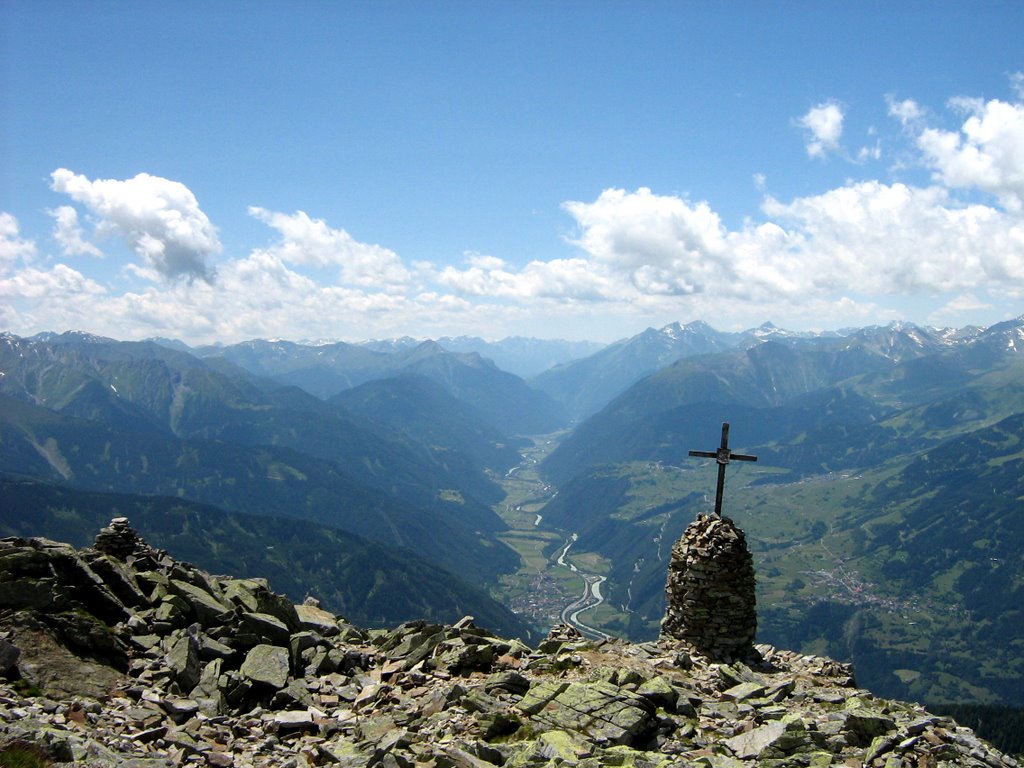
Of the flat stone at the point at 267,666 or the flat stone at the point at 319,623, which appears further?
the flat stone at the point at 319,623

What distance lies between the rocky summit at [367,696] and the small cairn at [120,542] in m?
1.22

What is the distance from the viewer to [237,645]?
907 inches

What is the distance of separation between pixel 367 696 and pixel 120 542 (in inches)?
590

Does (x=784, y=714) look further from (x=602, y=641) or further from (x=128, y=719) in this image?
(x=128, y=719)

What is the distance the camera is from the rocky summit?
15.8 m

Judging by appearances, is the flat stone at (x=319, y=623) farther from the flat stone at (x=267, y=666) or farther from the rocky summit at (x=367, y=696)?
the flat stone at (x=267, y=666)

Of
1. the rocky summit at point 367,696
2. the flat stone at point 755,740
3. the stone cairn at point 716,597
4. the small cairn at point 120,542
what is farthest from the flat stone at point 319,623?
the flat stone at point 755,740

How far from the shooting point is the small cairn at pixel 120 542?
2756cm

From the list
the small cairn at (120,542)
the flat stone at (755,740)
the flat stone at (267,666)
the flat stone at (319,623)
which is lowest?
the flat stone at (319,623)

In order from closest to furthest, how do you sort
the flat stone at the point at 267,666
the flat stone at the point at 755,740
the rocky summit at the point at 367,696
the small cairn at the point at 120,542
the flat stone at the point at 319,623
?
the rocky summit at the point at 367,696, the flat stone at the point at 755,740, the flat stone at the point at 267,666, the flat stone at the point at 319,623, the small cairn at the point at 120,542

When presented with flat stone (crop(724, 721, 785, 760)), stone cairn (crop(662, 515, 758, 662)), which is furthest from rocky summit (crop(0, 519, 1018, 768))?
stone cairn (crop(662, 515, 758, 662))

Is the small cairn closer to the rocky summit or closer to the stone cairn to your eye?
the rocky summit

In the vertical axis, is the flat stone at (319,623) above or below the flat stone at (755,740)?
below

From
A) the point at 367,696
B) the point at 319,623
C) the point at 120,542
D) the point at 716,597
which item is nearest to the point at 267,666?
the point at 367,696
